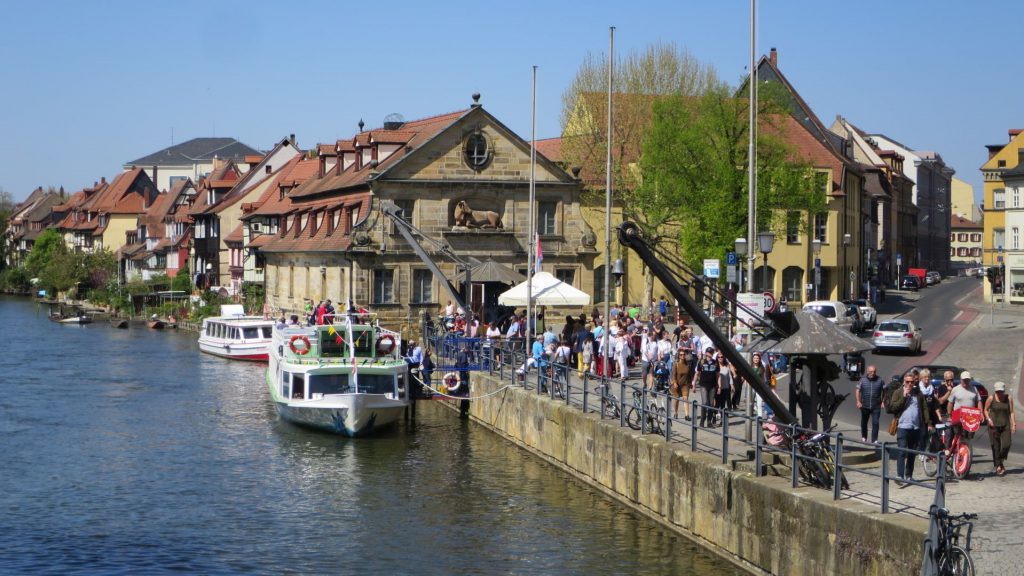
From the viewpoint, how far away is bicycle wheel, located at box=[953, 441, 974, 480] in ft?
68.3

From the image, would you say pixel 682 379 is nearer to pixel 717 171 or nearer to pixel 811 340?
pixel 811 340

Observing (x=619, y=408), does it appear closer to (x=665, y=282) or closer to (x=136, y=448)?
(x=665, y=282)

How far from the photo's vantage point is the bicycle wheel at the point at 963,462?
68.3 feet

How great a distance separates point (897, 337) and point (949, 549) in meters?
30.9

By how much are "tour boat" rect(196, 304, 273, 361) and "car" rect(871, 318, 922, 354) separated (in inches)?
1110

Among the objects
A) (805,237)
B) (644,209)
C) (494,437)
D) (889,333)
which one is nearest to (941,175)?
(805,237)

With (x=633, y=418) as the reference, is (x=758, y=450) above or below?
above

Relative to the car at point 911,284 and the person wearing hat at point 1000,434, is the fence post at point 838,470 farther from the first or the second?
the car at point 911,284

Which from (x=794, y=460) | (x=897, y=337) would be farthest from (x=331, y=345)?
(x=794, y=460)

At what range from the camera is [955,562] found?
15102 millimetres

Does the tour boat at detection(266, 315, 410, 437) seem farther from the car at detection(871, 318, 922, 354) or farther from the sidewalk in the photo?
the car at detection(871, 318, 922, 354)

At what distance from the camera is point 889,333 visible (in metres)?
45.1

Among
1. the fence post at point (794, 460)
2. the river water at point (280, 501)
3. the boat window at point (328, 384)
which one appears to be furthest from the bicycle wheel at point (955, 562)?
the boat window at point (328, 384)

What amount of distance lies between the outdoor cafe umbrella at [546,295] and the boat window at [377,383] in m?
5.61
